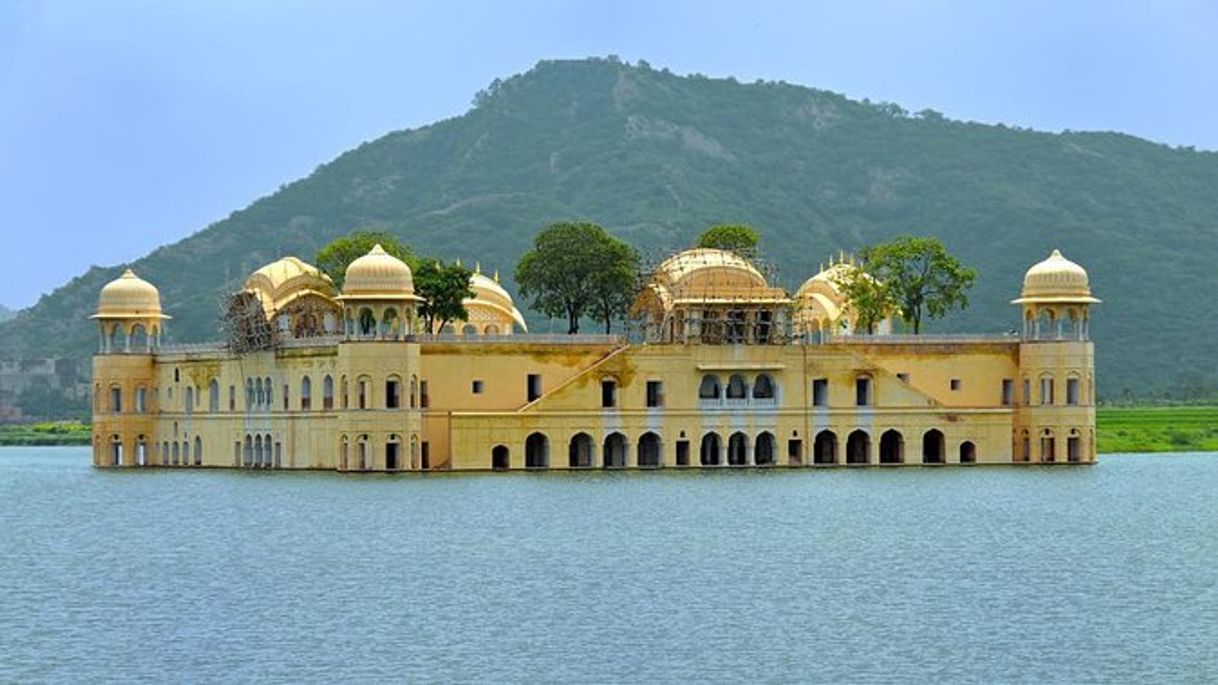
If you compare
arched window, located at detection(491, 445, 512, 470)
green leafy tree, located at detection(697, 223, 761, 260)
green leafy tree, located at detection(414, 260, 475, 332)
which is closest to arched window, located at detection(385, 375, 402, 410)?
arched window, located at detection(491, 445, 512, 470)

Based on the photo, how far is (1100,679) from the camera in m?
35.8

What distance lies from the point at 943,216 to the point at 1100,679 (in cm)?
12744

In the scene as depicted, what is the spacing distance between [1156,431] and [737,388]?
2872 cm

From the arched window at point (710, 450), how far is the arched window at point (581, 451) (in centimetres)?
353

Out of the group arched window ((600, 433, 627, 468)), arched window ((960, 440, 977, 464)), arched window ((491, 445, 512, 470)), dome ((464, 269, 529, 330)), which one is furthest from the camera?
dome ((464, 269, 529, 330))

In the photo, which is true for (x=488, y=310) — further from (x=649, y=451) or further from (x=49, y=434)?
(x=49, y=434)

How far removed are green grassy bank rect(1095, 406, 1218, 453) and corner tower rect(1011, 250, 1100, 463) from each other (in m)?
16.4

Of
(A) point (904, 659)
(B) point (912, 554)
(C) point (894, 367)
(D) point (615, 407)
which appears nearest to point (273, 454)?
(D) point (615, 407)

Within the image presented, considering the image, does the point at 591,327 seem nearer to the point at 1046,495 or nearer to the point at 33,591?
the point at 1046,495

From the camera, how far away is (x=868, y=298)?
95.2 m

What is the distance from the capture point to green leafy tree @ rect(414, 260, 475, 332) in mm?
92625

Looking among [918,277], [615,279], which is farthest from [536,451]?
[918,277]

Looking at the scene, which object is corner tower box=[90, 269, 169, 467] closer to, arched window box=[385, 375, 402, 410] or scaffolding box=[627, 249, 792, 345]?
arched window box=[385, 375, 402, 410]

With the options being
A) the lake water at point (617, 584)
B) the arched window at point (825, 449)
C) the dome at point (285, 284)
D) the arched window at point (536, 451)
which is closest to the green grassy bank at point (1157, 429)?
the arched window at point (825, 449)
